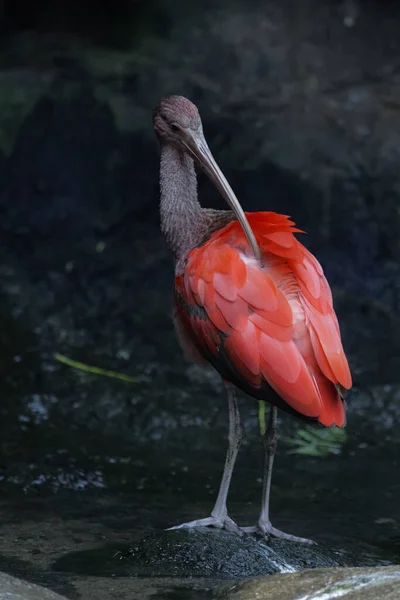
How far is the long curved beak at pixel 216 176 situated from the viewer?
4969mm

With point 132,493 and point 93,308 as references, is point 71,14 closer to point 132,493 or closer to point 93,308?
point 93,308

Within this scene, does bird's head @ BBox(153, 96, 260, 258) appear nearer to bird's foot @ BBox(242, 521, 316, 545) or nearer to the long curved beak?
the long curved beak

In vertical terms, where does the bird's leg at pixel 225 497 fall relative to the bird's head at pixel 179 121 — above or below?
below

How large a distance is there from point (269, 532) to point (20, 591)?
170cm

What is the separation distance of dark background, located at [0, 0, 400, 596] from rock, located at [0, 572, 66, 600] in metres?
3.39

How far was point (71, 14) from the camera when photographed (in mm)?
8289

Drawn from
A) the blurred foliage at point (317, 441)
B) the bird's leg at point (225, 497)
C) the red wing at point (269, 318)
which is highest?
the red wing at point (269, 318)

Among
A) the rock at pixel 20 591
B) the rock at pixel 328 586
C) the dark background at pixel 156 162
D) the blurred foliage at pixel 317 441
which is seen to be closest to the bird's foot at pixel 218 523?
the rock at pixel 328 586

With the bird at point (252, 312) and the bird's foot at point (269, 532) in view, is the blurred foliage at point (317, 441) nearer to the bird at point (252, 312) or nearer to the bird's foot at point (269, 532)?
the bird at point (252, 312)

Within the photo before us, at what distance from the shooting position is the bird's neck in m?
5.48

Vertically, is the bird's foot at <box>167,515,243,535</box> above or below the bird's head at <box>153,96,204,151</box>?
below

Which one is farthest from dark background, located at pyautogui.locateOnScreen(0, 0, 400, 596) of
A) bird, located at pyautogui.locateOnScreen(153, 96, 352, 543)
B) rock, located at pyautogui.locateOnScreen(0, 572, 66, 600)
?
rock, located at pyautogui.locateOnScreen(0, 572, 66, 600)

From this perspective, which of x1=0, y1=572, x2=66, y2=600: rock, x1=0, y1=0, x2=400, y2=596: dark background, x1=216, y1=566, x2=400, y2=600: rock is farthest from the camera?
x1=0, y1=0, x2=400, y2=596: dark background

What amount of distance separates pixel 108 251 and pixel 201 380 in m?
1.52
